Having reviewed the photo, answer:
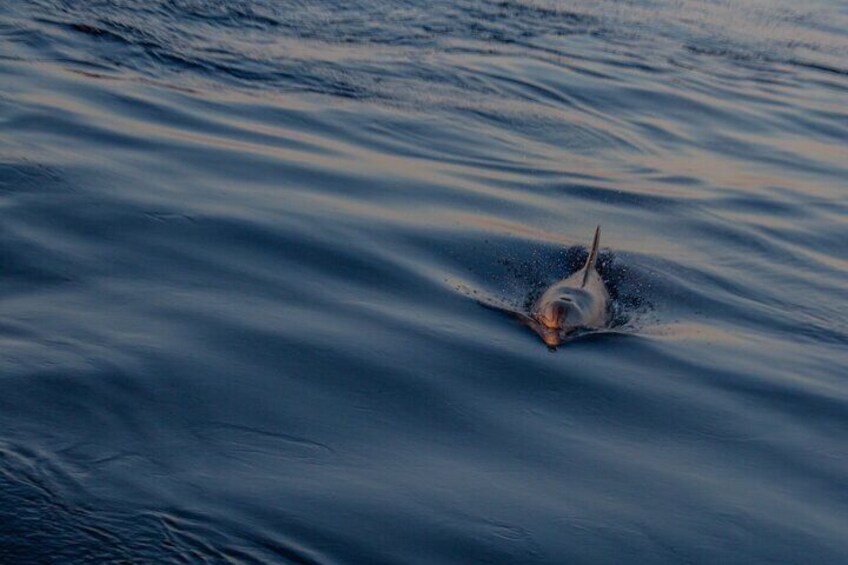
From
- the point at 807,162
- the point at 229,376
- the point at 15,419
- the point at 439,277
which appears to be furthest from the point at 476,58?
the point at 15,419

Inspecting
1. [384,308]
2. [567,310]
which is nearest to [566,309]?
[567,310]

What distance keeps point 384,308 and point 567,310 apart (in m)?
1.18

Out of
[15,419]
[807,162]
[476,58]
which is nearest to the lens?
[15,419]

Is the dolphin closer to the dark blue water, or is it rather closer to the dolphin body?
the dolphin body

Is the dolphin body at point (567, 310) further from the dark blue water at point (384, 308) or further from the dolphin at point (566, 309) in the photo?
the dark blue water at point (384, 308)

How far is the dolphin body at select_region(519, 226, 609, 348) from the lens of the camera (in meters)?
7.69

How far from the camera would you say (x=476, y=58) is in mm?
16328

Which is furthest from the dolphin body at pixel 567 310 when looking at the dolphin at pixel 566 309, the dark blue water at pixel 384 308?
the dark blue water at pixel 384 308

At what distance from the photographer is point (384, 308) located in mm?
7770

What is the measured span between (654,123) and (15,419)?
1115 cm

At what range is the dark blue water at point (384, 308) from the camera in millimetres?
5266

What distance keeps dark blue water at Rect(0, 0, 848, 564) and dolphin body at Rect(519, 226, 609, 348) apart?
0.12 m

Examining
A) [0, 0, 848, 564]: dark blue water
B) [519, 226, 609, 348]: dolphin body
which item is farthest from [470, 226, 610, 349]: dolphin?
[0, 0, 848, 564]: dark blue water

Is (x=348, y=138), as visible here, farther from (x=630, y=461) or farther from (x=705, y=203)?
(x=630, y=461)
